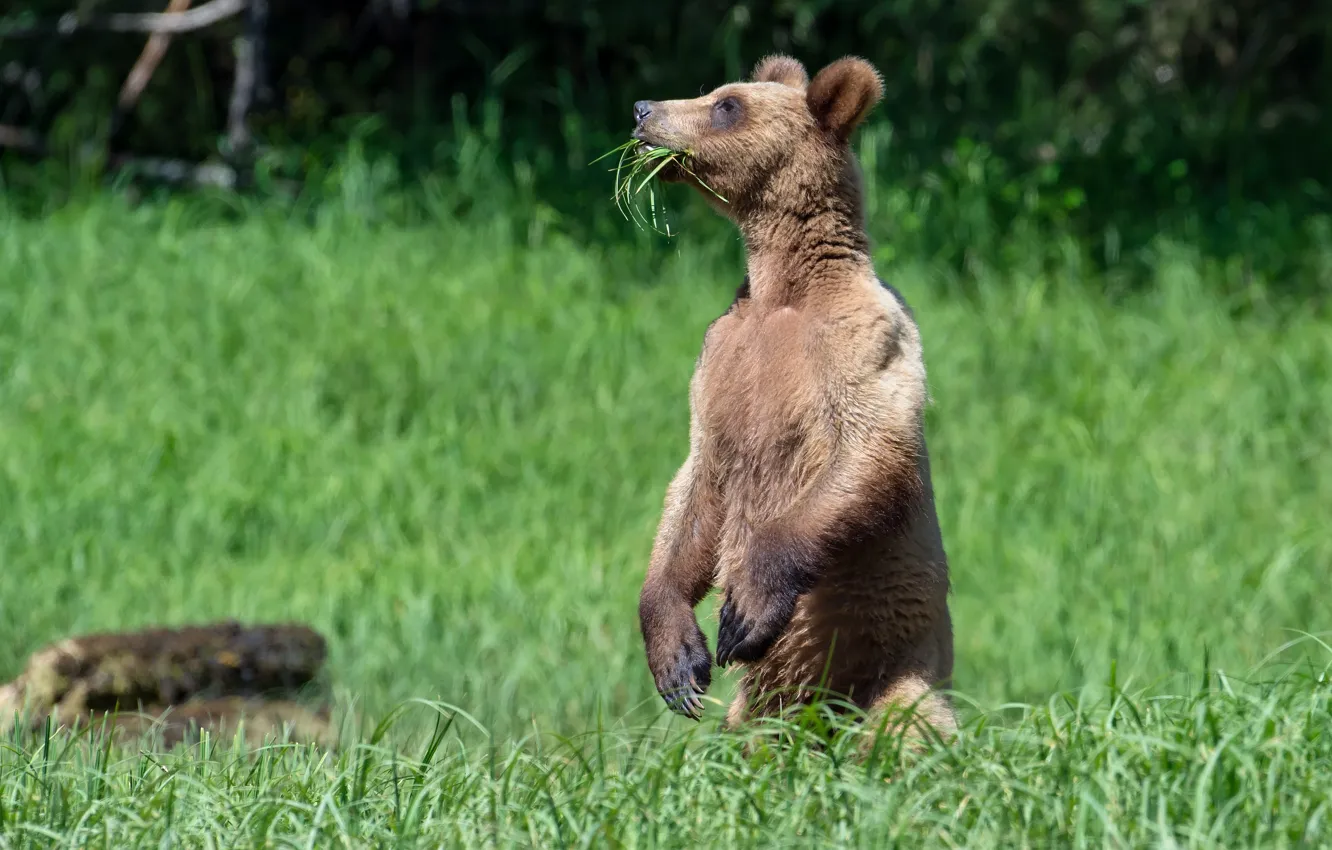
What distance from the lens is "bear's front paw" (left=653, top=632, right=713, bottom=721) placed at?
10.3ft

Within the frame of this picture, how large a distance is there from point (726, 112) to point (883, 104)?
7708mm

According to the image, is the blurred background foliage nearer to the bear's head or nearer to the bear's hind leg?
the bear's head

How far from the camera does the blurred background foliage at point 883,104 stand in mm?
9805

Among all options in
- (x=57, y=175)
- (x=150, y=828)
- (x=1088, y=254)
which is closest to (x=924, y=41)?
(x=1088, y=254)

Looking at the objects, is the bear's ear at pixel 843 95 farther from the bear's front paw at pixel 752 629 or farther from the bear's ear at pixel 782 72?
the bear's front paw at pixel 752 629

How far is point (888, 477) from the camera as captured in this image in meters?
3.03

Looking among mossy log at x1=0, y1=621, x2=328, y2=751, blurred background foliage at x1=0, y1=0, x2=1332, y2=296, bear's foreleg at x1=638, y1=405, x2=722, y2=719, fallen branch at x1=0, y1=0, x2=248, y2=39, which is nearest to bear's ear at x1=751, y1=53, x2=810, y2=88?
bear's foreleg at x1=638, y1=405, x2=722, y2=719

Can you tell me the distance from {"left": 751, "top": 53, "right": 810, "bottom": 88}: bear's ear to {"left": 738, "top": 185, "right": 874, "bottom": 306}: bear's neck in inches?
12.0

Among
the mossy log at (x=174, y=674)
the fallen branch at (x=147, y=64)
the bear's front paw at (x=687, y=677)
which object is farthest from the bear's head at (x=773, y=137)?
the fallen branch at (x=147, y=64)

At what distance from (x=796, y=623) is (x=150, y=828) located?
4.06ft

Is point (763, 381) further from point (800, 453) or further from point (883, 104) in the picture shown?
point (883, 104)

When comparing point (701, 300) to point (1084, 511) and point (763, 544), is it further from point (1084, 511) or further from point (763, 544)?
point (763, 544)

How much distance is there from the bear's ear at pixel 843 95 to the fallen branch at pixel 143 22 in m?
8.60

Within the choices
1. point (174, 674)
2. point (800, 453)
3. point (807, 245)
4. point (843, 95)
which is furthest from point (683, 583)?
point (174, 674)
